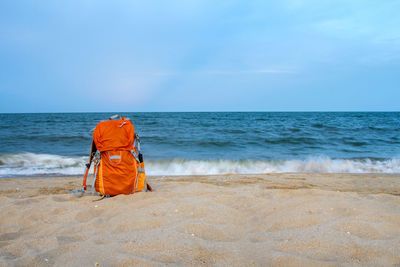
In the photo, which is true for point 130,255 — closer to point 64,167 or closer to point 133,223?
point 133,223

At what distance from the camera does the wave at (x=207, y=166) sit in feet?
25.3

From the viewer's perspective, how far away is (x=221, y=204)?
349 cm

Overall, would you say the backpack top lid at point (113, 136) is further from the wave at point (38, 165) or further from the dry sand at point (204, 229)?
the wave at point (38, 165)

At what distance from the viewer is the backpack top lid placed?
3.99 meters

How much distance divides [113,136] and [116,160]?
1.19 ft

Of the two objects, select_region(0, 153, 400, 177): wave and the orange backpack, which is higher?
the orange backpack

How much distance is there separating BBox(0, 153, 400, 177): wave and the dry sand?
3.86 metres

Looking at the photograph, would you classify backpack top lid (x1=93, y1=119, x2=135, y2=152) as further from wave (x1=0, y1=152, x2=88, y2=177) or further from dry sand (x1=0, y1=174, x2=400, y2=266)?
wave (x1=0, y1=152, x2=88, y2=177)

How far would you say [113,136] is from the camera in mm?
4016

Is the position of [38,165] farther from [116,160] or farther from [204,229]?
[204,229]

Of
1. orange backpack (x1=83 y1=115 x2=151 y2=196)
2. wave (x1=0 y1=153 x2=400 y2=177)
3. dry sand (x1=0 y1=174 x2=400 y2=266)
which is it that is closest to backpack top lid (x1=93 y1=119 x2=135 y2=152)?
orange backpack (x1=83 y1=115 x2=151 y2=196)

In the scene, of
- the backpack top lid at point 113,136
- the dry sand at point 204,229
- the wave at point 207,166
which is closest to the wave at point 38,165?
the wave at point 207,166

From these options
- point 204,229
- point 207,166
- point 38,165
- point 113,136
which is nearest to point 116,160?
point 113,136

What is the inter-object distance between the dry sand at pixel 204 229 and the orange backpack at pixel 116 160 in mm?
233
